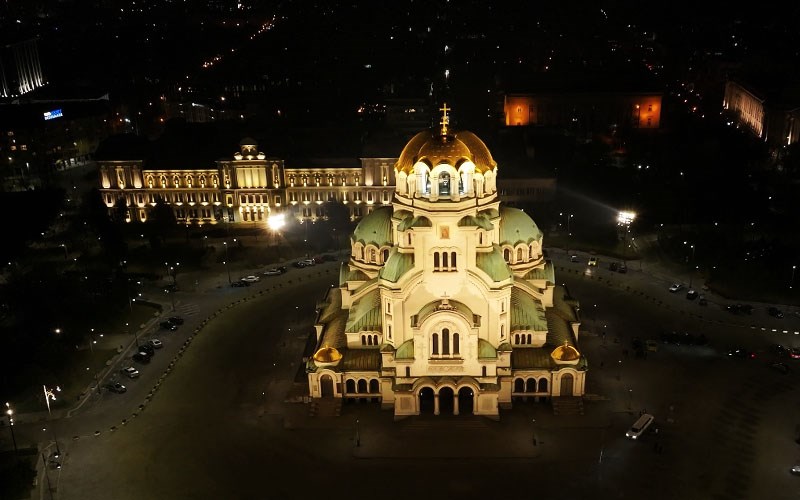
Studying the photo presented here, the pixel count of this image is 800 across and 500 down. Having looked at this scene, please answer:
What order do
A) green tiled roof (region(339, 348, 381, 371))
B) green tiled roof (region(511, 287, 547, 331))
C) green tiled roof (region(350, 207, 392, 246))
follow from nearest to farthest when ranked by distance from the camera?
green tiled roof (region(339, 348, 381, 371)), green tiled roof (region(511, 287, 547, 331)), green tiled roof (region(350, 207, 392, 246))

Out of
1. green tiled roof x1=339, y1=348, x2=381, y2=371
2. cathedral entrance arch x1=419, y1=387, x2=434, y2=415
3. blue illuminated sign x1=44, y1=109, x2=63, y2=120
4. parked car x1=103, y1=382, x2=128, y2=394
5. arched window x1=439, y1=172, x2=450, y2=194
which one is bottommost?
cathedral entrance arch x1=419, y1=387, x2=434, y2=415

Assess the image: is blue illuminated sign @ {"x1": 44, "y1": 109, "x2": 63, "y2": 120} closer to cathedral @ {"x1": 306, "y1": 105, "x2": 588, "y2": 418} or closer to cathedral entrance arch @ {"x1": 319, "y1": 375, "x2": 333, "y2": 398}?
cathedral @ {"x1": 306, "y1": 105, "x2": 588, "y2": 418}

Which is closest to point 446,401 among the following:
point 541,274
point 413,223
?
point 413,223

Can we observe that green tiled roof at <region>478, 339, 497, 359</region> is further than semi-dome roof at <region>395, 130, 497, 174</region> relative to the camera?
Yes

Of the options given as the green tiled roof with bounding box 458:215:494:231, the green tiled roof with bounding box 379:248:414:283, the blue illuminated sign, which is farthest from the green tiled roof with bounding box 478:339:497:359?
the blue illuminated sign

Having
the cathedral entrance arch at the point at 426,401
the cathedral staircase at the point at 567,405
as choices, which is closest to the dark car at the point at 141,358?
the cathedral entrance arch at the point at 426,401

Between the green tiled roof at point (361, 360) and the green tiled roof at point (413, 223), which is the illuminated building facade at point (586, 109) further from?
the green tiled roof at point (361, 360)
